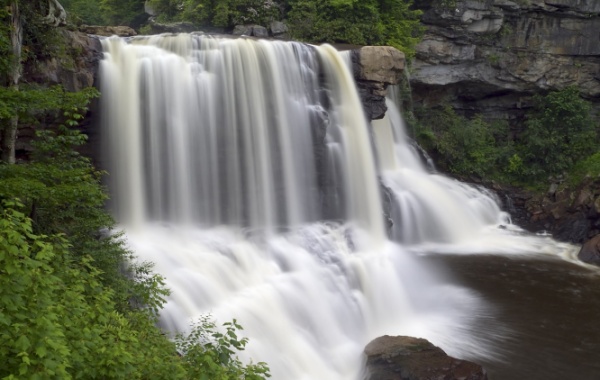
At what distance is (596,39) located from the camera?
21.9 meters

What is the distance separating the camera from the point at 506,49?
2200 centimetres

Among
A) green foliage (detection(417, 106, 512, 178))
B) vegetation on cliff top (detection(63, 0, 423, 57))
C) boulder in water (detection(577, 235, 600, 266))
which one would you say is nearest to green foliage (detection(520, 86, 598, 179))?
green foliage (detection(417, 106, 512, 178))

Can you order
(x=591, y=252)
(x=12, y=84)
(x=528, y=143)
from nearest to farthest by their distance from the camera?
1. (x=12, y=84)
2. (x=591, y=252)
3. (x=528, y=143)

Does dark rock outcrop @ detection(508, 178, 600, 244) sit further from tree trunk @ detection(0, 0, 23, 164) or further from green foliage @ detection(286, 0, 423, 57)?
tree trunk @ detection(0, 0, 23, 164)

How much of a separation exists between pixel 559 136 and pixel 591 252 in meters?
7.23

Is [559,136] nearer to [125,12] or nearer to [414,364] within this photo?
[414,364]

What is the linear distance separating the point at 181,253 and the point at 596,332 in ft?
28.8

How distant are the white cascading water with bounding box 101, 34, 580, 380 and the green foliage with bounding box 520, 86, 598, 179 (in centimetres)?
577

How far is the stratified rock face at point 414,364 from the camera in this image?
28.8 ft

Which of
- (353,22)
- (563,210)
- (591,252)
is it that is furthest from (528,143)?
(353,22)

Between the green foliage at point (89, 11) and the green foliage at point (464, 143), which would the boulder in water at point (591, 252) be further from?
the green foliage at point (89, 11)

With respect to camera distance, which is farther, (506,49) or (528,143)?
(528,143)

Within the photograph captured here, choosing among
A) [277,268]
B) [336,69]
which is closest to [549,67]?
[336,69]

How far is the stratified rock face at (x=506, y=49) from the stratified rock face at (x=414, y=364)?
1424cm
